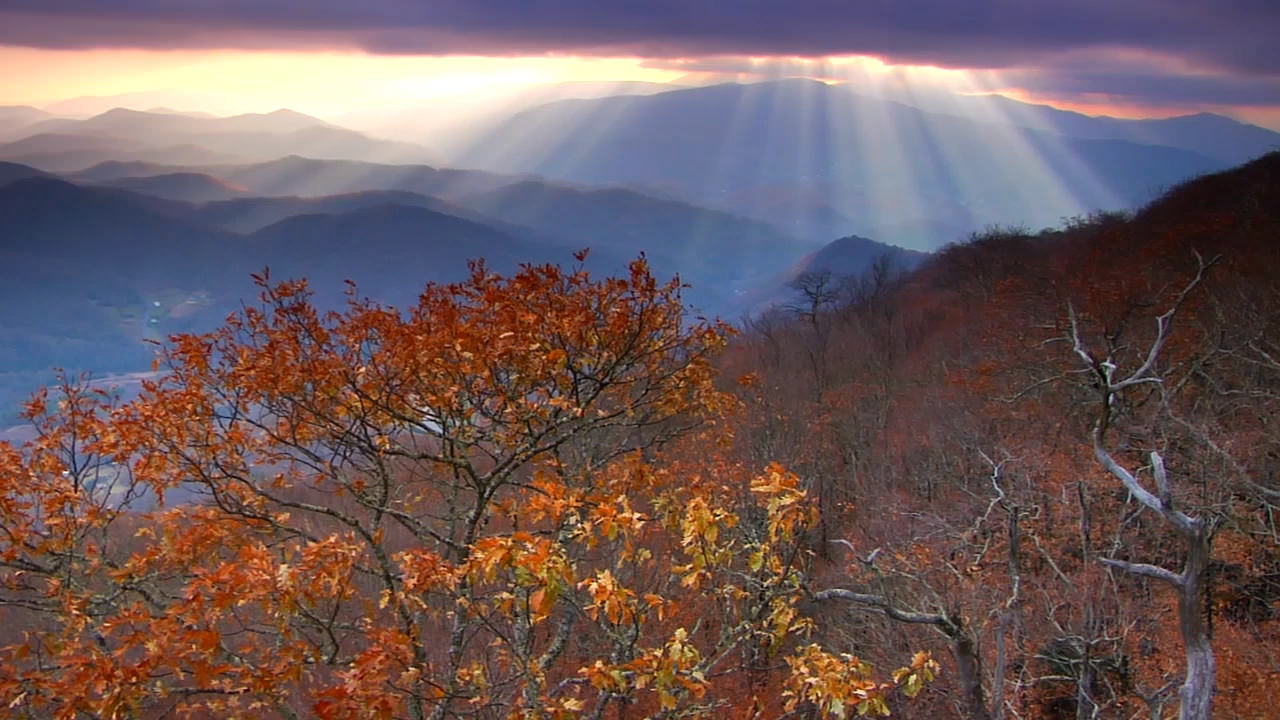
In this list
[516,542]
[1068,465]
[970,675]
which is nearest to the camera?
[516,542]

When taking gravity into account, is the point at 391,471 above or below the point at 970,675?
above

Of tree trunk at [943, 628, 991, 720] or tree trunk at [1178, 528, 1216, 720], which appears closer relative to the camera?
tree trunk at [1178, 528, 1216, 720]

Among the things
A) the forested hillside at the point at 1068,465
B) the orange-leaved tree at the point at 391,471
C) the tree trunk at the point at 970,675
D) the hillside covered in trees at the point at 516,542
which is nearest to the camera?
the hillside covered in trees at the point at 516,542

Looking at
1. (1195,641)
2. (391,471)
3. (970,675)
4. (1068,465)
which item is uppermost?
(391,471)

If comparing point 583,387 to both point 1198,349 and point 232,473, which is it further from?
point 1198,349

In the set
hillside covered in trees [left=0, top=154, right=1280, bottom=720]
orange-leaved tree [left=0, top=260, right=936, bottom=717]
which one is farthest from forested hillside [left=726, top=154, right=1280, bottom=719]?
orange-leaved tree [left=0, top=260, right=936, bottom=717]

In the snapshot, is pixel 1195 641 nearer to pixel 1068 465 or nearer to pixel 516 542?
pixel 516 542

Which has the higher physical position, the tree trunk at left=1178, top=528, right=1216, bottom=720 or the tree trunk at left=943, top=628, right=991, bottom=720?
the tree trunk at left=1178, top=528, right=1216, bottom=720

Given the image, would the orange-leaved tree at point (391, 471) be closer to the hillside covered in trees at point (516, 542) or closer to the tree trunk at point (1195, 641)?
the hillside covered in trees at point (516, 542)

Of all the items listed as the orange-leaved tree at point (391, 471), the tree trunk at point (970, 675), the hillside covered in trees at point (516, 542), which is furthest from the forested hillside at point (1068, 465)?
the orange-leaved tree at point (391, 471)

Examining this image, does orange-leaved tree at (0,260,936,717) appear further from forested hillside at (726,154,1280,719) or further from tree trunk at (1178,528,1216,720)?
tree trunk at (1178,528,1216,720)

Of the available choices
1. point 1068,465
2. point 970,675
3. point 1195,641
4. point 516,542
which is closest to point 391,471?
point 516,542

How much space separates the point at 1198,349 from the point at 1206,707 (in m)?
28.5

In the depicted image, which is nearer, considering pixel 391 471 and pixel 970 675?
pixel 970 675
